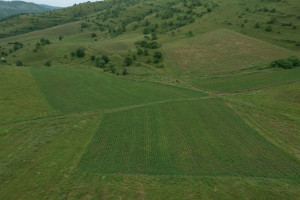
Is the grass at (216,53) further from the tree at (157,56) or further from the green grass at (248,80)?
the green grass at (248,80)

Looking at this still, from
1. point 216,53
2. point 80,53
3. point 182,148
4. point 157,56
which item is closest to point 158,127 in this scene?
point 182,148

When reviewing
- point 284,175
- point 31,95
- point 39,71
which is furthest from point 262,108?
point 39,71

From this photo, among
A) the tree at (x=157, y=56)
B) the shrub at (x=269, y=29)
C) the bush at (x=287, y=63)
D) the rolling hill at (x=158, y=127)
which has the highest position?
the shrub at (x=269, y=29)

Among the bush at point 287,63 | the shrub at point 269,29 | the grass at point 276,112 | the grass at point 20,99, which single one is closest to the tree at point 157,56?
the bush at point 287,63

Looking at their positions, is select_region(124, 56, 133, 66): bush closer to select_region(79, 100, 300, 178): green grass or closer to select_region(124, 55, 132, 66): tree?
select_region(124, 55, 132, 66): tree

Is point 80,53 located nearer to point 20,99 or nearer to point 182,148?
point 20,99
